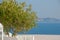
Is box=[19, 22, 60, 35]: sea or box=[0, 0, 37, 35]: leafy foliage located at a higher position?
box=[19, 22, 60, 35]: sea

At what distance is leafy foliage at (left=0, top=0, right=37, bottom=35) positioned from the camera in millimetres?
5430

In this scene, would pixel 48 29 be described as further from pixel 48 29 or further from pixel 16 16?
pixel 16 16

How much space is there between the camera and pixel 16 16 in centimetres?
541

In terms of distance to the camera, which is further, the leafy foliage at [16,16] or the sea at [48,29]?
the sea at [48,29]

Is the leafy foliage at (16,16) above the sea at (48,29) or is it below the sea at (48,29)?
below

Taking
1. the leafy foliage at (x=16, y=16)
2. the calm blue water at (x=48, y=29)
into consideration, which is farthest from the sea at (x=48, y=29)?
the leafy foliage at (x=16, y=16)

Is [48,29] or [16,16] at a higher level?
[48,29]

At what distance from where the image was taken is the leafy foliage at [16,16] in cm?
543

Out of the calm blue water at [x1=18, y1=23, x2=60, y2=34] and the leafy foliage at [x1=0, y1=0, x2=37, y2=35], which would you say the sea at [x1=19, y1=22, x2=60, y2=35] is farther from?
the leafy foliage at [x1=0, y1=0, x2=37, y2=35]

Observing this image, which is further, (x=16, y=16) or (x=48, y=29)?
(x=48, y=29)

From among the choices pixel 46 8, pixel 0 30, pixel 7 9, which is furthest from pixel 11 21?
pixel 46 8

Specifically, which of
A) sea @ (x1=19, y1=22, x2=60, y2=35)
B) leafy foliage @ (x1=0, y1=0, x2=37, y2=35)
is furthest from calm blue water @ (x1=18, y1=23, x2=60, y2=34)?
leafy foliage @ (x1=0, y1=0, x2=37, y2=35)

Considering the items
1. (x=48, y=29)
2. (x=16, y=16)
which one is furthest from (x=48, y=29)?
(x=16, y=16)

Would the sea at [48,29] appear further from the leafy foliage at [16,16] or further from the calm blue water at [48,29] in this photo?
the leafy foliage at [16,16]
